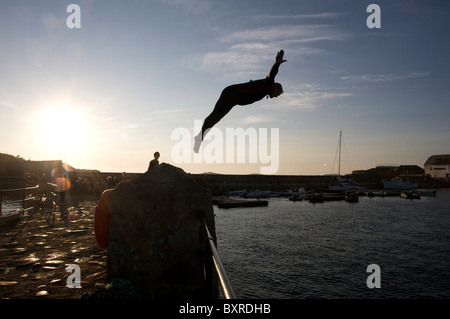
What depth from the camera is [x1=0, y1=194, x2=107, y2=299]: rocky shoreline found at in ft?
15.0

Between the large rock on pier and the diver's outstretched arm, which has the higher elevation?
the diver's outstretched arm

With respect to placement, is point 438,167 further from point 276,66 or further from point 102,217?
point 102,217

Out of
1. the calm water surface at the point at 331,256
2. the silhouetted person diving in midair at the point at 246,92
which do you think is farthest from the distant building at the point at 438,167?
the silhouetted person diving in midair at the point at 246,92

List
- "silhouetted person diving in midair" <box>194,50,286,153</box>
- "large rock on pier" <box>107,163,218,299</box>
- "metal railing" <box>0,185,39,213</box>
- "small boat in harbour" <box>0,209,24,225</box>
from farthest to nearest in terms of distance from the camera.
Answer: "metal railing" <box>0,185,39,213</box> → "small boat in harbour" <box>0,209,24,225</box> → "large rock on pier" <box>107,163,218,299</box> → "silhouetted person diving in midair" <box>194,50,286,153</box>

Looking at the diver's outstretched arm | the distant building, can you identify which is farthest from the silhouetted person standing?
the distant building

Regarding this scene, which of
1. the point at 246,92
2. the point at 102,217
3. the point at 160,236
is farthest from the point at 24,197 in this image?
the point at 246,92

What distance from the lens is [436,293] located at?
16.2m

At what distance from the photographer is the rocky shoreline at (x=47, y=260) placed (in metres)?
4.58

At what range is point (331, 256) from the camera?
74.4 feet

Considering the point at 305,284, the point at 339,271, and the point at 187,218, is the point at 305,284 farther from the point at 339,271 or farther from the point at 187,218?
the point at 187,218

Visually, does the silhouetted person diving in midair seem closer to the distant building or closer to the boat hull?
the boat hull

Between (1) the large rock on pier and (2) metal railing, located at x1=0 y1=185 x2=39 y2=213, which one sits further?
(2) metal railing, located at x1=0 y1=185 x2=39 y2=213

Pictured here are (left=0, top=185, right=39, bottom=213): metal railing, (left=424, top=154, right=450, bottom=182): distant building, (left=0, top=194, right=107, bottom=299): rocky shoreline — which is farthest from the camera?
(left=424, top=154, right=450, bottom=182): distant building

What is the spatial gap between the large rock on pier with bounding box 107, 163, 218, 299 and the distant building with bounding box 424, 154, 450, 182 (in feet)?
509
